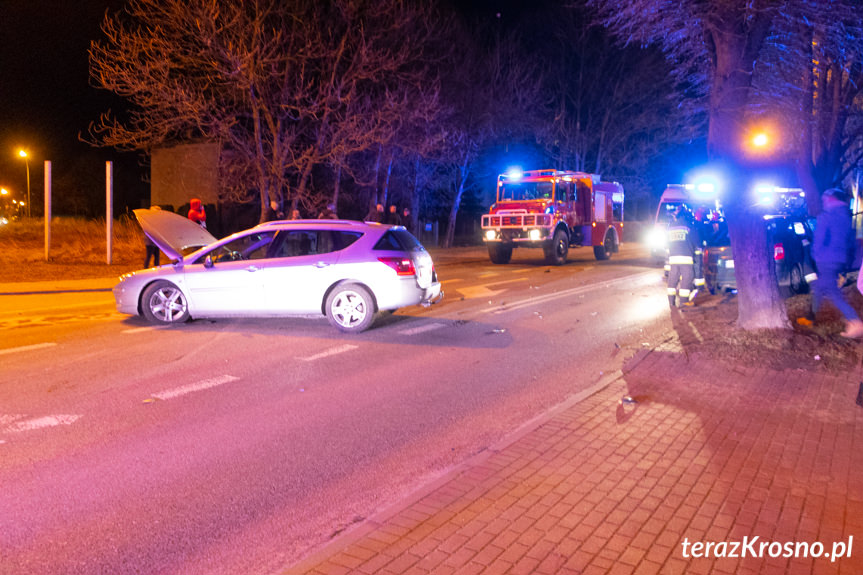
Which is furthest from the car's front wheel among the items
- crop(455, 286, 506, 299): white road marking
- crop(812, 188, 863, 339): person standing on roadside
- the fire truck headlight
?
crop(812, 188, 863, 339): person standing on roadside

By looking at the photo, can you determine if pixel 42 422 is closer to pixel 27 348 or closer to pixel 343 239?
pixel 27 348

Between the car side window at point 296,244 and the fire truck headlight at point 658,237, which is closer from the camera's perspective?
the car side window at point 296,244

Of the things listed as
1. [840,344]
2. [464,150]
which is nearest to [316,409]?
[840,344]

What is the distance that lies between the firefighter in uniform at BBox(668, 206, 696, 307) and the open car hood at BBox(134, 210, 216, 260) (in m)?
7.91

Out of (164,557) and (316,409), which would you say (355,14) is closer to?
(316,409)

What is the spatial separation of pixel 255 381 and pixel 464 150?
25497 millimetres

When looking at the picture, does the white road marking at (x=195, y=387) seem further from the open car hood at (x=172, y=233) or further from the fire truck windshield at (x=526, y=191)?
the fire truck windshield at (x=526, y=191)

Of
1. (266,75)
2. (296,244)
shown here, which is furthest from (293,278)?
(266,75)

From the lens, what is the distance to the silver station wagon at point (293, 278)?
34.2 feet

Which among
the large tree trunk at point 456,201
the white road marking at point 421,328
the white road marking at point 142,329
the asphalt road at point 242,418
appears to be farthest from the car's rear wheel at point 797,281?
the large tree trunk at point 456,201

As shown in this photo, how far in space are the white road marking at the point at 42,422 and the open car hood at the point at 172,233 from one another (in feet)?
16.1

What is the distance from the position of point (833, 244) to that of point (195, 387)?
27.4ft

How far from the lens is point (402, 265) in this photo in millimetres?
10477

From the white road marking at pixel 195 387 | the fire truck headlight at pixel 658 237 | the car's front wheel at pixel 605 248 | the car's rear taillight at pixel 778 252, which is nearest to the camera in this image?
the white road marking at pixel 195 387
